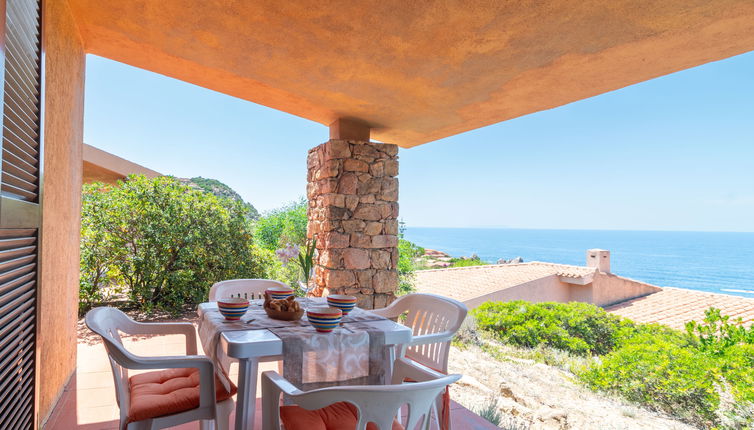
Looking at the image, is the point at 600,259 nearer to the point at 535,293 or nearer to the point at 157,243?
the point at 535,293

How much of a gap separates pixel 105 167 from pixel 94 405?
17.3 feet

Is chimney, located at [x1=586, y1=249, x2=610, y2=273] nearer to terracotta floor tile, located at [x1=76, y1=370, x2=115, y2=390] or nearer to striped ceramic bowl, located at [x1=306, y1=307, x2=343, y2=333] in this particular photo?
striped ceramic bowl, located at [x1=306, y1=307, x2=343, y2=333]

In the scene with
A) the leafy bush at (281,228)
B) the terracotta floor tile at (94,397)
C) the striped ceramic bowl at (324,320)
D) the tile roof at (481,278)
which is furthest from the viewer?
the tile roof at (481,278)

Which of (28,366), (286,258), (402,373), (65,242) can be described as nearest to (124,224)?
(286,258)

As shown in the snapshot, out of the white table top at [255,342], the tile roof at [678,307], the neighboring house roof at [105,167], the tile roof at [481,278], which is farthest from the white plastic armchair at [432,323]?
the tile roof at [678,307]

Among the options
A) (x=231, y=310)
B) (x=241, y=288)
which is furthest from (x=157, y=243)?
(x=231, y=310)

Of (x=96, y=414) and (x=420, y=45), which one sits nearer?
(x=96, y=414)

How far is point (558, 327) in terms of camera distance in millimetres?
6145

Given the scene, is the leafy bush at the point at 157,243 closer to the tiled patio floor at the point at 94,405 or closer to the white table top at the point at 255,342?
the tiled patio floor at the point at 94,405

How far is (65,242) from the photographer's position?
2.62 metres

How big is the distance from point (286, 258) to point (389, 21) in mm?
2828

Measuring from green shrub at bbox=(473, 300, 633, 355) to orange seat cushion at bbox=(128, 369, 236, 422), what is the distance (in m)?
5.22

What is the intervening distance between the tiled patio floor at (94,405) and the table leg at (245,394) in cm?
81

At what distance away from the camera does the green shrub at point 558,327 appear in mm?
6027
